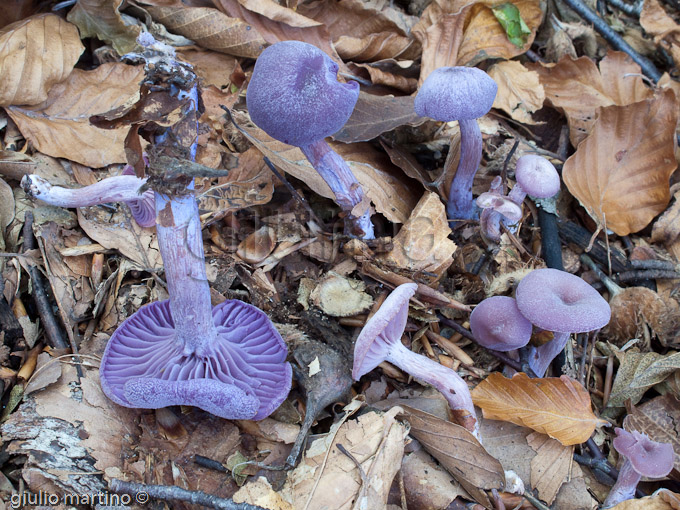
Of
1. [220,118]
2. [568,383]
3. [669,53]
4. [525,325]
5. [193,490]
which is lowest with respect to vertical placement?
[193,490]

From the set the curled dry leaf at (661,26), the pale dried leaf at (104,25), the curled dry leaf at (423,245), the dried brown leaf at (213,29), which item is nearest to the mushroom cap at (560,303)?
the curled dry leaf at (423,245)

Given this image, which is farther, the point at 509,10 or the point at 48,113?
the point at 509,10

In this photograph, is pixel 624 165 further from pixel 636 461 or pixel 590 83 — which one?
pixel 636 461

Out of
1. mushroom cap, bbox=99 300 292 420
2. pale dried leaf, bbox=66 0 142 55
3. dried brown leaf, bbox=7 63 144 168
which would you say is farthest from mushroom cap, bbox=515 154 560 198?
pale dried leaf, bbox=66 0 142 55

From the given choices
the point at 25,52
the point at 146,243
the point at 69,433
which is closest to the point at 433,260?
the point at 146,243

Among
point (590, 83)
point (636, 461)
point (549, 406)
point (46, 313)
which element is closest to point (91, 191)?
point (46, 313)

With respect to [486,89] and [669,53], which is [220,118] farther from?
[669,53]

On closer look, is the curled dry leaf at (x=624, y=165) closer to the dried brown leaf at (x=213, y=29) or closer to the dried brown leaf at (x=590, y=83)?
the dried brown leaf at (x=590, y=83)
